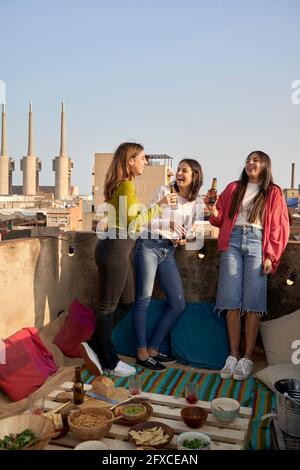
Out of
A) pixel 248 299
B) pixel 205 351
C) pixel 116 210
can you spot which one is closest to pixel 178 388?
pixel 205 351

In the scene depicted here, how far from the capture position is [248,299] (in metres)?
3.99

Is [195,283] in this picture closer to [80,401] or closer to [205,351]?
[205,351]

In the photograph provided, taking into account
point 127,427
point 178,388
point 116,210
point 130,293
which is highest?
point 116,210

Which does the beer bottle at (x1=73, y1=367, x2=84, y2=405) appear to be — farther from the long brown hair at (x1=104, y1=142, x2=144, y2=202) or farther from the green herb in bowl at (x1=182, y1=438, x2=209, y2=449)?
the long brown hair at (x1=104, y1=142, x2=144, y2=202)

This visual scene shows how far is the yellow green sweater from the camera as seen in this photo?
12.0ft

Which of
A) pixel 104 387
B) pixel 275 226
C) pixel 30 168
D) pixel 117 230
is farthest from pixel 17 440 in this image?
pixel 30 168

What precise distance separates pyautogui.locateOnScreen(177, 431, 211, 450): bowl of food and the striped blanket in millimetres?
905

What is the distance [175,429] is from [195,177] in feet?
7.84

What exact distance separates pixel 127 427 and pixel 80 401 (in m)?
0.38

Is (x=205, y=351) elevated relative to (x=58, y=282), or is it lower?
lower

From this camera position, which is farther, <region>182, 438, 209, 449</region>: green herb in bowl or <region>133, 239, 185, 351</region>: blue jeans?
<region>133, 239, 185, 351</region>: blue jeans

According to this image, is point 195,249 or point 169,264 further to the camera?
point 195,249

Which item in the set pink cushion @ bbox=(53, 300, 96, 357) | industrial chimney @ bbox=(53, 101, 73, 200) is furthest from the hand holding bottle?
industrial chimney @ bbox=(53, 101, 73, 200)

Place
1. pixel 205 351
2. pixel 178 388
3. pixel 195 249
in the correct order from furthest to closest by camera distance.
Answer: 1. pixel 195 249
2. pixel 205 351
3. pixel 178 388
